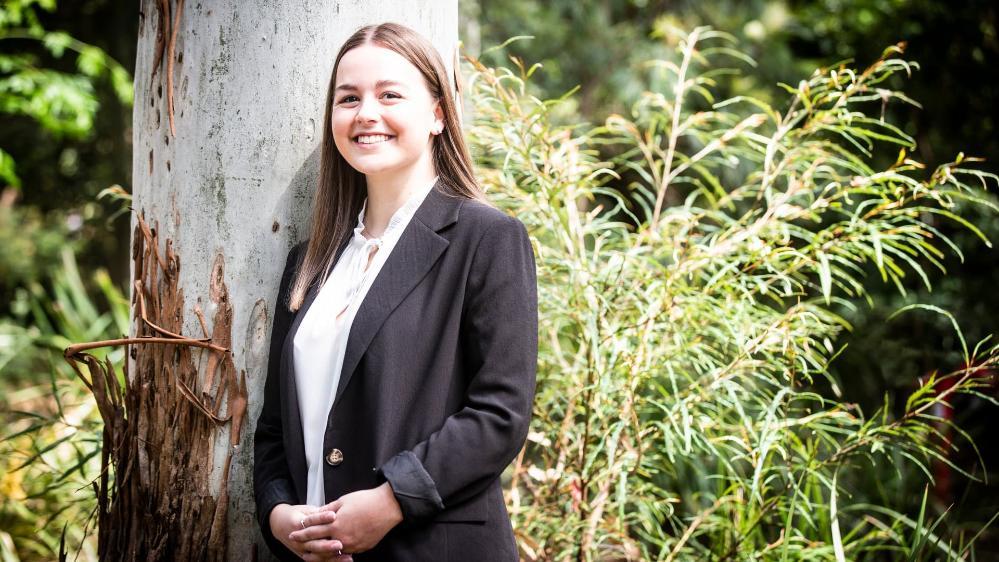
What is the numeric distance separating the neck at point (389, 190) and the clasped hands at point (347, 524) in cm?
58

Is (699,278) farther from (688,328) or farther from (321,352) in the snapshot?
(321,352)

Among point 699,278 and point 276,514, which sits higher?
point 699,278

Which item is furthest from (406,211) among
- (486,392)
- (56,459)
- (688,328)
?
(56,459)

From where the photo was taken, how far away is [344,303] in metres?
1.66

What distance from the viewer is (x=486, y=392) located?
1.51 metres

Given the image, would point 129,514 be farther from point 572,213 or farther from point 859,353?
point 859,353

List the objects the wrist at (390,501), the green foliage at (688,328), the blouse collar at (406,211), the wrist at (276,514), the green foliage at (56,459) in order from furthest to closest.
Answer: the green foliage at (56,459), the green foliage at (688,328), the blouse collar at (406,211), the wrist at (276,514), the wrist at (390,501)

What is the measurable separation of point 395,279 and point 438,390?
232 mm

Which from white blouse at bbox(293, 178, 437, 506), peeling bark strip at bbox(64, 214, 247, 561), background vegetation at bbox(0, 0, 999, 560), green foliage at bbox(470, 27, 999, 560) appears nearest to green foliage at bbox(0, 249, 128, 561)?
background vegetation at bbox(0, 0, 999, 560)

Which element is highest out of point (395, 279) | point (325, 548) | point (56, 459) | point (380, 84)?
point (380, 84)

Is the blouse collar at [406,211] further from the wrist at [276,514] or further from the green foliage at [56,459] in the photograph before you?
the green foliage at [56,459]

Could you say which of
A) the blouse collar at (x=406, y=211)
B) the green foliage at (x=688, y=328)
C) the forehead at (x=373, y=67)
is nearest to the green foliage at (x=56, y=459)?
the blouse collar at (x=406, y=211)

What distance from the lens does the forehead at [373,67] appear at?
161 cm

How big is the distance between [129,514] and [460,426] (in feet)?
2.97
